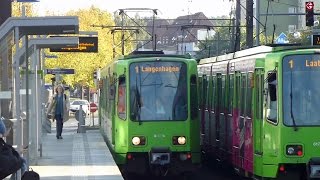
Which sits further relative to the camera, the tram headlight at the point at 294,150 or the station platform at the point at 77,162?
the station platform at the point at 77,162

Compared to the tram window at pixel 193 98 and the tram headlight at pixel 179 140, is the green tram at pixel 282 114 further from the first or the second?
the tram headlight at pixel 179 140

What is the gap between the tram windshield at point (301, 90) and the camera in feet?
58.7

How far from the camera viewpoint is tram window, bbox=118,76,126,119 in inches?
887

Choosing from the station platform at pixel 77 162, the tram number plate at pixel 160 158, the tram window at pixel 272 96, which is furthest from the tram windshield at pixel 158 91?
the tram window at pixel 272 96

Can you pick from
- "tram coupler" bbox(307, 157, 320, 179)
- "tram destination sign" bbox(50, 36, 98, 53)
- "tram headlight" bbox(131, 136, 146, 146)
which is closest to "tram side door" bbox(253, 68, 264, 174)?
"tram coupler" bbox(307, 157, 320, 179)

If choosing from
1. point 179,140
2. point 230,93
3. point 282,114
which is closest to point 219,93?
point 230,93

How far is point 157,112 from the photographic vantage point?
22375 mm

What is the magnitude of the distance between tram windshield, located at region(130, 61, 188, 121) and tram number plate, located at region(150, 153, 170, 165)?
82cm

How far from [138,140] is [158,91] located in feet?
3.84

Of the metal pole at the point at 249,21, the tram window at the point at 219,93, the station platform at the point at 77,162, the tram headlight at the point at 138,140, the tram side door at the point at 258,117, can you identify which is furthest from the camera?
the metal pole at the point at 249,21

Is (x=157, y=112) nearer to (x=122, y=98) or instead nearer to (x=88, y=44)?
(x=122, y=98)

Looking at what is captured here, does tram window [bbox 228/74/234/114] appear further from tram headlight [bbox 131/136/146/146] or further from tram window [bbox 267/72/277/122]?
tram window [bbox 267/72/277/122]

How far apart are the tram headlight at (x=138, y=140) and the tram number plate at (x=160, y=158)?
0.44m

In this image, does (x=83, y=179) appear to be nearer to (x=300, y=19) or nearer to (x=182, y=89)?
(x=182, y=89)
